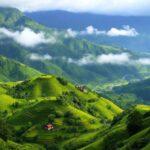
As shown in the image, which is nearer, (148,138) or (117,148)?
(148,138)

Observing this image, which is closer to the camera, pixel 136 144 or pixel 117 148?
pixel 136 144

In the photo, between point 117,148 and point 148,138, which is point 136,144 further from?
point 117,148

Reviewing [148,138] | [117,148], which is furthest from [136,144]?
[117,148]

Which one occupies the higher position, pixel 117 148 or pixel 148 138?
pixel 148 138
